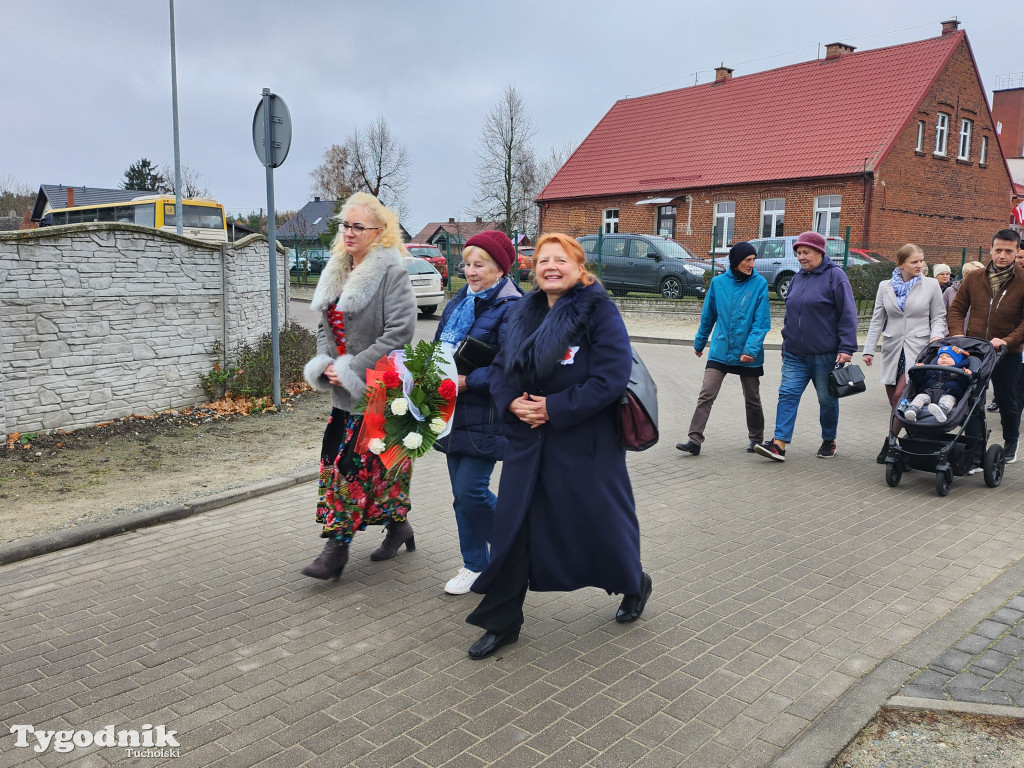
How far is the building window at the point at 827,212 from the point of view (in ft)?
101

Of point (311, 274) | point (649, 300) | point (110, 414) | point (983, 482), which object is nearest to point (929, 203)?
point (649, 300)

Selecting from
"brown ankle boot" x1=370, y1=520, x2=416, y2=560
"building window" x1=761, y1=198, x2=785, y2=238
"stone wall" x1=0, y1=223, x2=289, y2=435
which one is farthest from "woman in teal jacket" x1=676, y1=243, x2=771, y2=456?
"building window" x1=761, y1=198, x2=785, y2=238

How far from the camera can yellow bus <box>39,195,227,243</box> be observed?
77.2ft

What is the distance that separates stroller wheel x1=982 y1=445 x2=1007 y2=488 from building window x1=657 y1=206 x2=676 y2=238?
29.6m

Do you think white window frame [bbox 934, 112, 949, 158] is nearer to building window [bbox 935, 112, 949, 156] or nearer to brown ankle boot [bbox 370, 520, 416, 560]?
building window [bbox 935, 112, 949, 156]

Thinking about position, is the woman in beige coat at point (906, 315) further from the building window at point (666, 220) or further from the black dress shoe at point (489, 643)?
the building window at point (666, 220)

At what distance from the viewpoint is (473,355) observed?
4.45 metres

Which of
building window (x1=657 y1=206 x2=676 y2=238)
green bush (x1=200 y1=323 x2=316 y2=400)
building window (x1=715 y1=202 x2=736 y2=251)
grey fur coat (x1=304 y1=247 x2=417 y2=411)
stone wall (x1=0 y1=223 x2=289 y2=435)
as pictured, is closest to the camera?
grey fur coat (x1=304 y1=247 x2=417 y2=411)

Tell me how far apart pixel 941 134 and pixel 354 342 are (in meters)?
34.7

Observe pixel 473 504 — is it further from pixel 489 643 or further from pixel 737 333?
pixel 737 333

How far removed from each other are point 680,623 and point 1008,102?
211ft

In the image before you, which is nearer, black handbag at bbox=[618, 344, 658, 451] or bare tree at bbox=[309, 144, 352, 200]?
black handbag at bbox=[618, 344, 658, 451]

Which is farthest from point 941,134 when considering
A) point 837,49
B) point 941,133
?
point 837,49

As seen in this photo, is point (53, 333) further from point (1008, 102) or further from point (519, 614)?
point (1008, 102)
